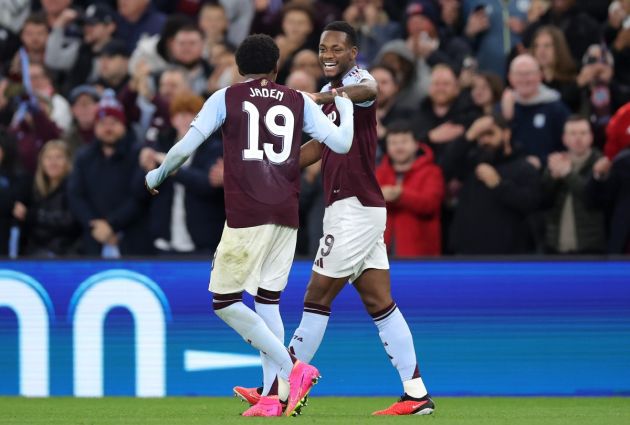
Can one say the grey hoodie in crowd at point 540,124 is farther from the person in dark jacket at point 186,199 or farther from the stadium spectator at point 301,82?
the person in dark jacket at point 186,199

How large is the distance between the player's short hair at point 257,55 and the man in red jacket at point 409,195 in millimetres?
3507

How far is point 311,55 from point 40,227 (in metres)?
3.09

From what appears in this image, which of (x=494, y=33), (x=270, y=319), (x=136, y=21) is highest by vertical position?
(x=136, y=21)

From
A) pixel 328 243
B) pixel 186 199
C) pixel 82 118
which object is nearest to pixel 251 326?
pixel 328 243

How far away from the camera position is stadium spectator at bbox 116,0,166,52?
15.7 metres

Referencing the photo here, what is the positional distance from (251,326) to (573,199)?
181 inches

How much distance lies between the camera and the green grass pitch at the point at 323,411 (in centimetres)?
827

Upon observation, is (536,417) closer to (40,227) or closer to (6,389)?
(6,389)

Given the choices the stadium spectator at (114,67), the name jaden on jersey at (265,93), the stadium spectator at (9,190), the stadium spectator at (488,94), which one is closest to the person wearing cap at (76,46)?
the stadium spectator at (114,67)

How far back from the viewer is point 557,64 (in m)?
13.1

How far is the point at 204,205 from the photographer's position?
39.8 ft

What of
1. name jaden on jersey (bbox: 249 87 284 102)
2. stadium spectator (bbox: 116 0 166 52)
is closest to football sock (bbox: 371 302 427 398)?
name jaden on jersey (bbox: 249 87 284 102)

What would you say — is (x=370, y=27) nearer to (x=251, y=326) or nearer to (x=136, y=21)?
(x=136, y=21)

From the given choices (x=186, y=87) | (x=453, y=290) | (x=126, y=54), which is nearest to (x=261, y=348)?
(x=453, y=290)
